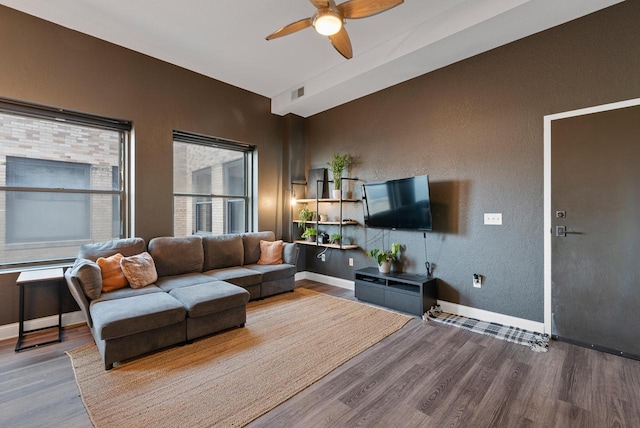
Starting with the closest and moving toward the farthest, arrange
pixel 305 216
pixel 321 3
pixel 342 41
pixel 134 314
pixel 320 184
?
pixel 321 3 → pixel 134 314 → pixel 342 41 → pixel 320 184 → pixel 305 216

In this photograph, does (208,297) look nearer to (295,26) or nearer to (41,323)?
(41,323)

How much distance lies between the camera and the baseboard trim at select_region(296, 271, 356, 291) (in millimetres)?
4767

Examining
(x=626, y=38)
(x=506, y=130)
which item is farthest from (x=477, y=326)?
(x=626, y=38)

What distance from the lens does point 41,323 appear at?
10.0ft

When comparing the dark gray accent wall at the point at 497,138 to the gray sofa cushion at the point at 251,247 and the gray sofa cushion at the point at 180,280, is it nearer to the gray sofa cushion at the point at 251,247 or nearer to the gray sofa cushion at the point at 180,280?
the gray sofa cushion at the point at 251,247

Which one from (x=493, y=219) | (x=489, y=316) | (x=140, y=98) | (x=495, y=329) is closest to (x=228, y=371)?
(x=495, y=329)

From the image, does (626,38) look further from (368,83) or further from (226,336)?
(226,336)

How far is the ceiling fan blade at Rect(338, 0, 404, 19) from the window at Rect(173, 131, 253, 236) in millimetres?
3008

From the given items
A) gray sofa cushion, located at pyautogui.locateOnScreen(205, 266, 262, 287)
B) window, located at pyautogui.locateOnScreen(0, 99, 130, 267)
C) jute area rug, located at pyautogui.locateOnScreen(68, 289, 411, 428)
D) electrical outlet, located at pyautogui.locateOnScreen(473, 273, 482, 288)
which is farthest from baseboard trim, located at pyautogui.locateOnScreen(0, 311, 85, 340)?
electrical outlet, located at pyautogui.locateOnScreen(473, 273, 482, 288)

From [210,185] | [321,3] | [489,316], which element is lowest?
[489,316]

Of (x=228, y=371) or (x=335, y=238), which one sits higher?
(x=335, y=238)

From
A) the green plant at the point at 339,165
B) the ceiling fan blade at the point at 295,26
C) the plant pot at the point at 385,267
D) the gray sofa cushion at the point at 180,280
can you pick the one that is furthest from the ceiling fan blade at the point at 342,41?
the gray sofa cushion at the point at 180,280

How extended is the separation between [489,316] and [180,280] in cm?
364

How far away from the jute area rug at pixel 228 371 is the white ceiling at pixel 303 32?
10.3 feet
